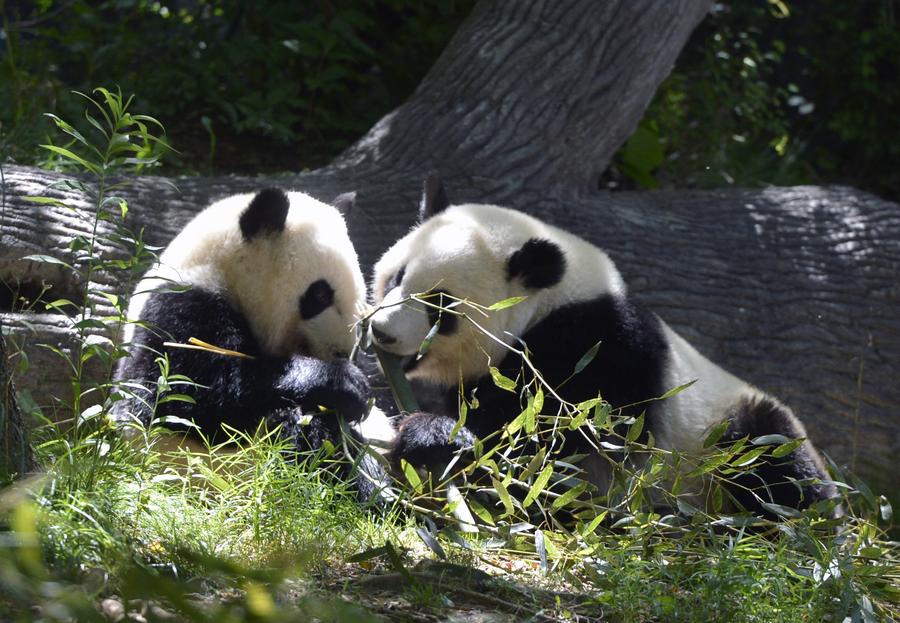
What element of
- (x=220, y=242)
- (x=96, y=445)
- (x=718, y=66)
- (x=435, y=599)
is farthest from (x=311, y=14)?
(x=435, y=599)

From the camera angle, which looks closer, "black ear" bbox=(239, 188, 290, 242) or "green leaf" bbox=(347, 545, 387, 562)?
"green leaf" bbox=(347, 545, 387, 562)

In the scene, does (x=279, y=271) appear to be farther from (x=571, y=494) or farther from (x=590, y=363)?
(x=571, y=494)

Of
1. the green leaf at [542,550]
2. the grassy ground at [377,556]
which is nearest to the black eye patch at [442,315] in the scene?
the grassy ground at [377,556]

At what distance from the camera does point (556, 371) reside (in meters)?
3.92

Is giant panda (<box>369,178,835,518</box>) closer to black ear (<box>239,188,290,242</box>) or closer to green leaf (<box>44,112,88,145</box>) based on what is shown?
black ear (<box>239,188,290,242</box>)

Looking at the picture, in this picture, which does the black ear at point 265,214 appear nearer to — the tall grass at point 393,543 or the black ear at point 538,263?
the tall grass at point 393,543

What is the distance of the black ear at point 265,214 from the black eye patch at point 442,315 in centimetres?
66

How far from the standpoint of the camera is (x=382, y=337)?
146 inches

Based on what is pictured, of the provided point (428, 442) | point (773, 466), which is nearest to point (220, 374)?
point (428, 442)

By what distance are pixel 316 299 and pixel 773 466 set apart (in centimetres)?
197

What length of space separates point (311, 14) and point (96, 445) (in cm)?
611

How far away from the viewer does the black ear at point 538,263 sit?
12.8 ft

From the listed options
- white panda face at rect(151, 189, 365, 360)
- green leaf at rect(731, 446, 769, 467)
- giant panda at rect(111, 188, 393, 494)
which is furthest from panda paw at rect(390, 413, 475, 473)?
green leaf at rect(731, 446, 769, 467)

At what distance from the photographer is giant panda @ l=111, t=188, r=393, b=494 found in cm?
360
